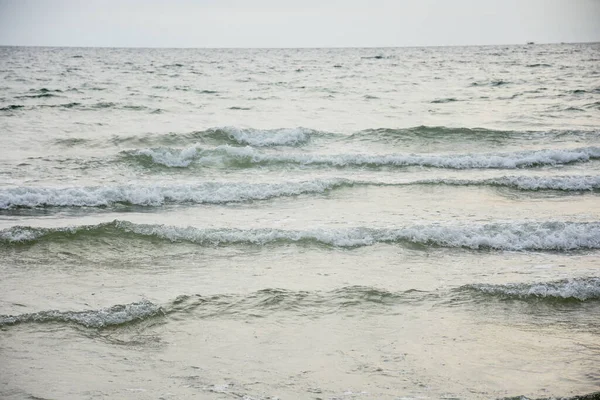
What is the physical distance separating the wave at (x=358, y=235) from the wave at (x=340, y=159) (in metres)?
5.27

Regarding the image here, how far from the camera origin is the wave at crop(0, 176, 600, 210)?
34.5 feet

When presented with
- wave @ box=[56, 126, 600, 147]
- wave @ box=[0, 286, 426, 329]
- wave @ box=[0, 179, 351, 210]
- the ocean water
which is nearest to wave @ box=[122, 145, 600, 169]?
the ocean water

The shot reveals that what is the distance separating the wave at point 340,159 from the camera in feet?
46.0

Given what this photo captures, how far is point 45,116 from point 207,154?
8113 millimetres

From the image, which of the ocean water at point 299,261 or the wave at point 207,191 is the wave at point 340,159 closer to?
the ocean water at point 299,261

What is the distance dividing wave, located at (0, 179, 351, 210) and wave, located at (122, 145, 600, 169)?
2.41 meters

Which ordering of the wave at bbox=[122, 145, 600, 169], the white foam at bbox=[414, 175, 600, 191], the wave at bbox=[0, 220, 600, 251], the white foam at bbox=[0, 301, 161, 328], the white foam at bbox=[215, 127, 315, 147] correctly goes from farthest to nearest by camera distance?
the white foam at bbox=[215, 127, 315, 147] < the wave at bbox=[122, 145, 600, 169] < the white foam at bbox=[414, 175, 600, 191] < the wave at bbox=[0, 220, 600, 251] < the white foam at bbox=[0, 301, 161, 328]

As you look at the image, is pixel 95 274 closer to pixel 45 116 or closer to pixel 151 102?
pixel 45 116

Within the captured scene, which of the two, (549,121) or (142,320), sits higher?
(549,121)

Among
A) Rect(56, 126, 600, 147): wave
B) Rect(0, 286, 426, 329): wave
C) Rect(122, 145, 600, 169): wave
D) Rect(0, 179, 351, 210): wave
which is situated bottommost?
Rect(0, 286, 426, 329): wave

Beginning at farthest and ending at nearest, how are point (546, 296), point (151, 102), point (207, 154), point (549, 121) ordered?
point (151, 102) < point (549, 121) < point (207, 154) < point (546, 296)

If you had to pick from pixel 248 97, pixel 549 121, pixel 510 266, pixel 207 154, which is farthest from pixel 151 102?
pixel 510 266

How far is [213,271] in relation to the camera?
7.40 m

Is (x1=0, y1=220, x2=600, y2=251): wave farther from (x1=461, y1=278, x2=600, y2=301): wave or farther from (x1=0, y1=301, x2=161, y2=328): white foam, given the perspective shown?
(x1=0, y1=301, x2=161, y2=328): white foam
